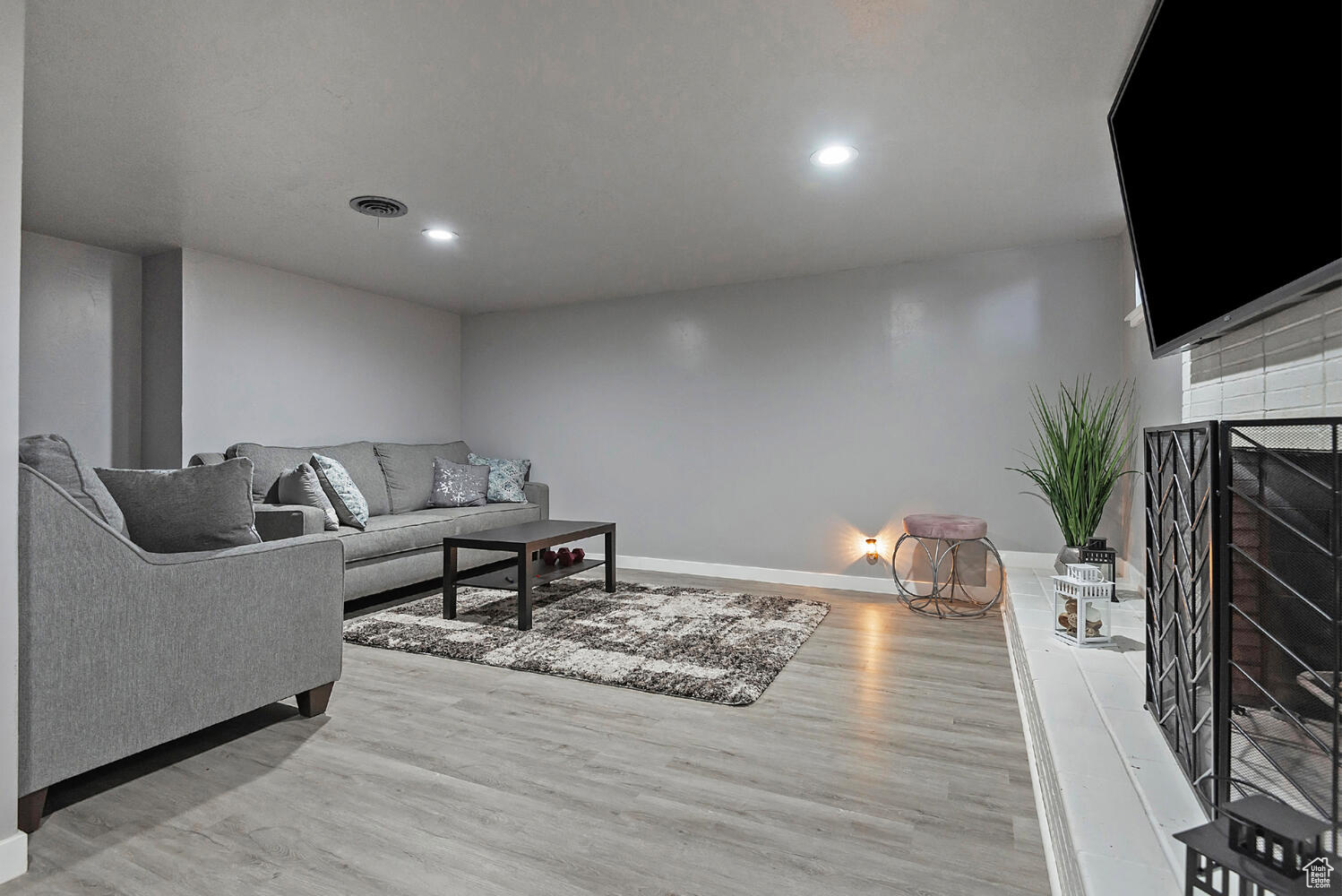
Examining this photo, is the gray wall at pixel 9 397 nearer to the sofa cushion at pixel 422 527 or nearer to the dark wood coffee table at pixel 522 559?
the dark wood coffee table at pixel 522 559

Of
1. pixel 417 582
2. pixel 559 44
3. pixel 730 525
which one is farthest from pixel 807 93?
pixel 417 582

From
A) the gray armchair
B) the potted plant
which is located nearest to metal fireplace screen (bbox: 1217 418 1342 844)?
the potted plant

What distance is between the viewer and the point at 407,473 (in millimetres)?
5520

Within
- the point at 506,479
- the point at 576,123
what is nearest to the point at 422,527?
the point at 506,479

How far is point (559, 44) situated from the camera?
87.4 inches

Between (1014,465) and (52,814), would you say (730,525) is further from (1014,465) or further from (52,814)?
(52,814)

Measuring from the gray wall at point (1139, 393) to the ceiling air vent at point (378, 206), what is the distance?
371cm

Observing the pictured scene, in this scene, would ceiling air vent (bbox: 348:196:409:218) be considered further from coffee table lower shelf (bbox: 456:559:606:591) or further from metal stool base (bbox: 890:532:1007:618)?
metal stool base (bbox: 890:532:1007:618)

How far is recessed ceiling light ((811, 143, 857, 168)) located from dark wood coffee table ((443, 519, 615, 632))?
7.64 ft

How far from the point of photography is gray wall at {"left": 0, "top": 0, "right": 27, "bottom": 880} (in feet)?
5.27

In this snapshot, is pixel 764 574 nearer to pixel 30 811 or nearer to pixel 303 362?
pixel 303 362

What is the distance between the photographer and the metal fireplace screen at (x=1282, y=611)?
1.09 metres

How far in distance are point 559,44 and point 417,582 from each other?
378cm

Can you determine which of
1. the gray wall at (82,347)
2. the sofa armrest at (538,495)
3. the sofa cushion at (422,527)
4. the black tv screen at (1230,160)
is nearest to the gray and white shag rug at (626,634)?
the sofa cushion at (422,527)
